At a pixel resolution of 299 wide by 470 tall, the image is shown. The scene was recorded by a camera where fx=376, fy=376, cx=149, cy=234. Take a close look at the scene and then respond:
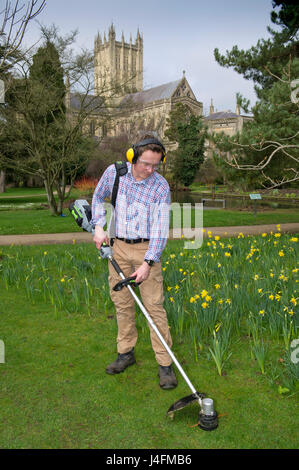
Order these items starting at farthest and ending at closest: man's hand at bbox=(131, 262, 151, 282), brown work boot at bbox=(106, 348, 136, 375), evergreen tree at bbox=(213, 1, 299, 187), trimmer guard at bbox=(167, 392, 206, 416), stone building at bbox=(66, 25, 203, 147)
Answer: stone building at bbox=(66, 25, 203, 147) < evergreen tree at bbox=(213, 1, 299, 187) < brown work boot at bbox=(106, 348, 136, 375) < man's hand at bbox=(131, 262, 151, 282) < trimmer guard at bbox=(167, 392, 206, 416)

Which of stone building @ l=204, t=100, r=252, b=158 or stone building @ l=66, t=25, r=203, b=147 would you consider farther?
stone building @ l=204, t=100, r=252, b=158

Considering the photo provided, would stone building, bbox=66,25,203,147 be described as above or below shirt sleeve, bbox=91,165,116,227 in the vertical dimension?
above

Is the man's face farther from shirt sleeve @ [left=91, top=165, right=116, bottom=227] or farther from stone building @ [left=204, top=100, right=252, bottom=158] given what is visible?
stone building @ [left=204, top=100, right=252, bottom=158]

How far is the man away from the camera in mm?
2719

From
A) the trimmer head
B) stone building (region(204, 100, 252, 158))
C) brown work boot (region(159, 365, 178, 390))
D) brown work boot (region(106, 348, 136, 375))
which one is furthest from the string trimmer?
stone building (region(204, 100, 252, 158))

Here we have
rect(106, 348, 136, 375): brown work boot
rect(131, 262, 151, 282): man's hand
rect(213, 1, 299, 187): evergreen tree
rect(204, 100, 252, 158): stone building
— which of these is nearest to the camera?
rect(131, 262, 151, 282): man's hand

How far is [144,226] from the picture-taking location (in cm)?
285

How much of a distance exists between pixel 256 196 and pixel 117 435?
11.5 m

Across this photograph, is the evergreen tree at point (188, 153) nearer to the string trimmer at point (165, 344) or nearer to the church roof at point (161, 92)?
the church roof at point (161, 92)

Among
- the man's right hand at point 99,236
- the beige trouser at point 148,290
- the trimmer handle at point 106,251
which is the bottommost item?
the beige trouser at point 148,290

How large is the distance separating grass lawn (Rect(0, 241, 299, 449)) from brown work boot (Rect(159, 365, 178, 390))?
6 cm

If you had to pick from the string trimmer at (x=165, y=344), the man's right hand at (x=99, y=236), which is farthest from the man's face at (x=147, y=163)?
the string trimmer at (x=165, y=344)

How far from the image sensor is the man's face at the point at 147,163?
105 inches

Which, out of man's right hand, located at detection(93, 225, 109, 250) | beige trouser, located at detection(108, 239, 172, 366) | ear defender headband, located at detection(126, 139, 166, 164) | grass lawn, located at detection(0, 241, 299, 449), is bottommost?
grass lawn, located at detection(0, 241, 299, 449)
